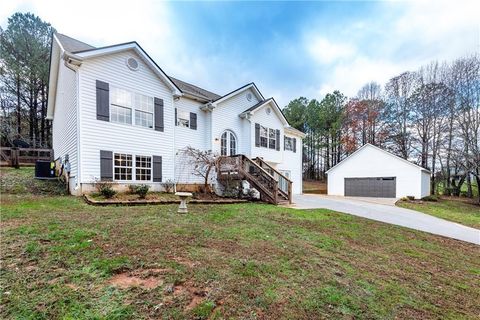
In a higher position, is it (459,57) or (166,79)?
(459,57)

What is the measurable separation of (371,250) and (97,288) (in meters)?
5.50

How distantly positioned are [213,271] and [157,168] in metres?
9.07

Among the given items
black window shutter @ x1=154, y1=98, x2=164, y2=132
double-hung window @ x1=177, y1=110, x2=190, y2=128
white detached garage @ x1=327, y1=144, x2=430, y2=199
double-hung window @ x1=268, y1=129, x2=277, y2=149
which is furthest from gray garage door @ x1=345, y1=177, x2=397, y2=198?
black window shutter @ x1=154, y1=98, x2=164, y2=132

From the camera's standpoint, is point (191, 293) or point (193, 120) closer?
point (191, 293)

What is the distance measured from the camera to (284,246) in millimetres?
4945

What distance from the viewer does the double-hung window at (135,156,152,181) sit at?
11.0m

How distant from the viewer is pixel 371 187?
69.6 feet

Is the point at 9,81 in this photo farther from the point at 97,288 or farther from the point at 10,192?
the point at 97,288

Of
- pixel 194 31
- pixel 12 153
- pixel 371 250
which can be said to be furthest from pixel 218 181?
pixel 12 153

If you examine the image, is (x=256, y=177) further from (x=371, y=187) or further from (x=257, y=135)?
(x=371, y=187)

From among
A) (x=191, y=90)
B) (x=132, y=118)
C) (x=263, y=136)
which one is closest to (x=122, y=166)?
(x=132, y=118)

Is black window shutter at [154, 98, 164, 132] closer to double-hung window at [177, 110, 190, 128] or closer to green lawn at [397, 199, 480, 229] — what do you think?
double-hung window at [177, 110, 190, 128]

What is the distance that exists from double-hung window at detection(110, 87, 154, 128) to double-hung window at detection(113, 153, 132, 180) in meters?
1.58

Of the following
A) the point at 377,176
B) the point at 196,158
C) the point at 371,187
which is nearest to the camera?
the point at 196,158
